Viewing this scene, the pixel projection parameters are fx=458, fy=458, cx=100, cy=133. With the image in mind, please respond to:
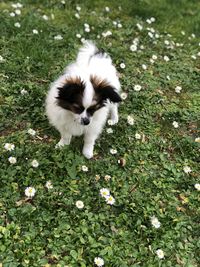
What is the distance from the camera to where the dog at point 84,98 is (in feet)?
12.8

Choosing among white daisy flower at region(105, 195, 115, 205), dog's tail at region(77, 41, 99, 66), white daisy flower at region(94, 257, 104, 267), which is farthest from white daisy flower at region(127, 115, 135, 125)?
white daisy flower at region(94, 257, 104, 267)

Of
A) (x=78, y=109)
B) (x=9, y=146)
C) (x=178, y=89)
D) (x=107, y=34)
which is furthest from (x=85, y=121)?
(x=107, y=34)

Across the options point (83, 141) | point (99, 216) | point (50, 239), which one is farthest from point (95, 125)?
point (50, 239)

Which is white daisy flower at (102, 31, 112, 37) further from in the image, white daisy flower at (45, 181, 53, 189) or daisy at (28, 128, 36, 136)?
white daisy flower at (45, 181, 53, 189)

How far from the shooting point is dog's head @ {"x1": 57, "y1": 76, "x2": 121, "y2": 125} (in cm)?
386

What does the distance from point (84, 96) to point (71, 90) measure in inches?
4.8

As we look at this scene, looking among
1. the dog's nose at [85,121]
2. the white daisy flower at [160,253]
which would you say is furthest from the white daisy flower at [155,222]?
the dog's nose at [85,121]

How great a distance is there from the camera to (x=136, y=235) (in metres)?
4.07

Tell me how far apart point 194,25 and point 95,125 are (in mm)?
4519

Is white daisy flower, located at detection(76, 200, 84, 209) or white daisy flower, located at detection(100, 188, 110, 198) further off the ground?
white daisy flower, located at detection(76, 200, 84, 209)

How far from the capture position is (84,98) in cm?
388

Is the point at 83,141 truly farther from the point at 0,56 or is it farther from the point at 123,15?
the point at 123,15

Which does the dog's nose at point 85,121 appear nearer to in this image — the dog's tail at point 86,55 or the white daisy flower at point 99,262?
the dog's tail at point 86,55

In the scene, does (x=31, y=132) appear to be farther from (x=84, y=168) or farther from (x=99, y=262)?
(x=99, y=262)
